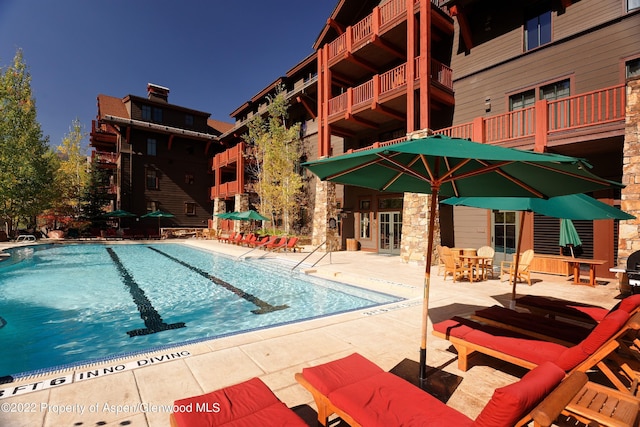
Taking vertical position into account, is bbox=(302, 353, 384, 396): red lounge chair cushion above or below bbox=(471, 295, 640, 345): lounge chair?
below

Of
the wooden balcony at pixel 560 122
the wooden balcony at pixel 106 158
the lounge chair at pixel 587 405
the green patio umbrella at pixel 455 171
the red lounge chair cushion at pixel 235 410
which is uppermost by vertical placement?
the wooden balcony at pixel 106 158

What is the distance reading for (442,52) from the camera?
1465 cm

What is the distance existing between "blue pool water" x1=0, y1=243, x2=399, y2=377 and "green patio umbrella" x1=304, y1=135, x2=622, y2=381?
280 centimetres

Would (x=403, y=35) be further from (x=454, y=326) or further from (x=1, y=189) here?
(x=1, y=189)

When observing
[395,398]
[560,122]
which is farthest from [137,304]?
[560,122]

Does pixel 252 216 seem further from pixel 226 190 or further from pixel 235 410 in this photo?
pixel 235 410

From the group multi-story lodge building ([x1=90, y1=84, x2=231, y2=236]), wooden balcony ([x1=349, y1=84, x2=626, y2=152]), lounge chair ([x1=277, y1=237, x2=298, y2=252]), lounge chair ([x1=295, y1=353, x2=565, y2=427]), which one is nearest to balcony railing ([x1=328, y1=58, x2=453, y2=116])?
wooden balcony ([x1=349, y1=84, x2=626, y2=152])

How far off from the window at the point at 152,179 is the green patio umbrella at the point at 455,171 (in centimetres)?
2951

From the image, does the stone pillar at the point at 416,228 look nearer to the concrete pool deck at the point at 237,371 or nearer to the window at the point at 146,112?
the concrete pool deck at the point at 237,371

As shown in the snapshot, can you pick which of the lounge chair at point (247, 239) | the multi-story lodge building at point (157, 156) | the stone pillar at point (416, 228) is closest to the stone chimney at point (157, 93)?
the multi-story lodge building at point (157, 156)

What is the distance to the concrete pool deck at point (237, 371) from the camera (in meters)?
2.62

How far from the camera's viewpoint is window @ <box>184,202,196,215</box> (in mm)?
30758

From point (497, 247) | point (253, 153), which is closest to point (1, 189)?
point (253, 153)

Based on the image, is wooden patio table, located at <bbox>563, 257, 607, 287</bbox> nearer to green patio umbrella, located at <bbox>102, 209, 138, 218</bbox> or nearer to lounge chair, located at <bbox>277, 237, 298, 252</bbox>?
lounge chair, located at <bbox>277, 237, 298, 252</bbox>
